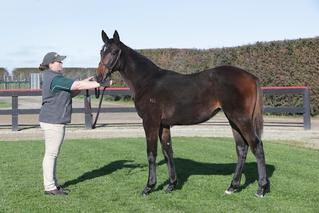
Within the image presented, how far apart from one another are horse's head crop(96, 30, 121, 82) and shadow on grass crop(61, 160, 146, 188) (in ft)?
6.25

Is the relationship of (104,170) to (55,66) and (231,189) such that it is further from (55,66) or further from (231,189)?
(231,189)

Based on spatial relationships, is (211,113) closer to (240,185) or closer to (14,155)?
(240,185)

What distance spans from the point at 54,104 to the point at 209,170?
316 cm

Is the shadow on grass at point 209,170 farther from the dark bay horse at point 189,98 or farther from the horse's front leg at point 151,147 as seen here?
the dark bay horse at point 189,98

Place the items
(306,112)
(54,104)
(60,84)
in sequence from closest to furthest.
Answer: (60,84) < (54,104) < (306,112)

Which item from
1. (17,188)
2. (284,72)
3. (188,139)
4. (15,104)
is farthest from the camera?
(284,72)

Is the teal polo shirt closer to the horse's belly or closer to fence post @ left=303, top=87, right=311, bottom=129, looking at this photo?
the horse's belly

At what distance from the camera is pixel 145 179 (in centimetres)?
819

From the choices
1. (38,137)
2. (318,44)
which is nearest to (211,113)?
(38,137)

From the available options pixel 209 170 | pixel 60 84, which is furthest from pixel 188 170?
pixel 60 84

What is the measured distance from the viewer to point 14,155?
11.0 meters

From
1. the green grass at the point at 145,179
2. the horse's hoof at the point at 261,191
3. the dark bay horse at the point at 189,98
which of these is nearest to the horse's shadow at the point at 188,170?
the green grass at the point at 145,179

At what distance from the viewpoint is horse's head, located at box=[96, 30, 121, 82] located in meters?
7.13

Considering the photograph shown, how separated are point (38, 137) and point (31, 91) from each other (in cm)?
248
